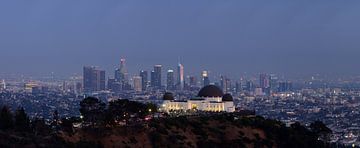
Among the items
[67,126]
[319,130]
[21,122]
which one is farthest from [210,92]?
[21,122]

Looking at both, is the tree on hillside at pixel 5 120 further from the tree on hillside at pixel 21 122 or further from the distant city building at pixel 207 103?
the distant city building at pixel 207 103

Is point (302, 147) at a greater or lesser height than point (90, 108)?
lesser

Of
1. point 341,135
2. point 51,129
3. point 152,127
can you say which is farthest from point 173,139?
point 341,135

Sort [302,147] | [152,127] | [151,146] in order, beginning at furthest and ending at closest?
[302,147] → [152,127] → [151,146]

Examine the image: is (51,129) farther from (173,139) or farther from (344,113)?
(344,113)

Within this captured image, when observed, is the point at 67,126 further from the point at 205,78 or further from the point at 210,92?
the point at 205,78

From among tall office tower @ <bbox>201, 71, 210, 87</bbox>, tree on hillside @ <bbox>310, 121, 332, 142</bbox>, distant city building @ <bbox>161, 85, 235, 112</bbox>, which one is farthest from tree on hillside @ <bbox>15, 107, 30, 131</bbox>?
tall office tower @ <bbox>201, 71, 210, 87</bbox>

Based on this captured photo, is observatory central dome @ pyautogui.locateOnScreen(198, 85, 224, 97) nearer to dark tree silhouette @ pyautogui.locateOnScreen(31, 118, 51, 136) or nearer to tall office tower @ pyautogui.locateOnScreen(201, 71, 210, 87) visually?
dark tree silhouette @ pyautogui.locateOnScreen(31, 118, 51, 136)

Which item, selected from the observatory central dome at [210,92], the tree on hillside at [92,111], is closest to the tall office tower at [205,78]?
the observatory central dome at [210,92]

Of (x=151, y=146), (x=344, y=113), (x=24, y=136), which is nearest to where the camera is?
(x=24, y=136)

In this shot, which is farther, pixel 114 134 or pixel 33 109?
pixel 33 109
